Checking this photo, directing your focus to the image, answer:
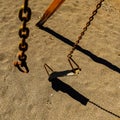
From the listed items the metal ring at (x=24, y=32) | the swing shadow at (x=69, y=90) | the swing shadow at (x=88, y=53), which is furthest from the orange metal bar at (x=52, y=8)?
the metal ring at (x=24, y=32)

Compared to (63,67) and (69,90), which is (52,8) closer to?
(63,67)

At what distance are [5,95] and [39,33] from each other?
2.13 meters

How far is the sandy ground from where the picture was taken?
5509 millimetres

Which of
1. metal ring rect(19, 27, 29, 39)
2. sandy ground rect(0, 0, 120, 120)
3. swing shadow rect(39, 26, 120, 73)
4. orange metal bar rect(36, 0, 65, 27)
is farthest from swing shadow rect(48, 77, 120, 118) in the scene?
metal ring rect(19, 27, 29, 39)

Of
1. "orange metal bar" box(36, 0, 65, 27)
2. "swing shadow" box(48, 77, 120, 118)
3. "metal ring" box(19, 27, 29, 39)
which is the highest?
"metal ring" box(19, 27, 29, 39)

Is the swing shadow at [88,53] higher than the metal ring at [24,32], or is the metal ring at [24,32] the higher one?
the metal ring at [24,32]

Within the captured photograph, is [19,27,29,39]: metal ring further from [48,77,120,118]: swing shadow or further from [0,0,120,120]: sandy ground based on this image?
[48,77,120,118]: swing shadow

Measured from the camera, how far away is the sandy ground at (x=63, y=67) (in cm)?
551

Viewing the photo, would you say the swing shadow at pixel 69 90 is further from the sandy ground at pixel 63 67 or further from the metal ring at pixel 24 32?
the metal ring at pixel 24 32

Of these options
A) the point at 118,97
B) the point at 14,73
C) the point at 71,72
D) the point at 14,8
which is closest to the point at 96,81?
the point at 118,97

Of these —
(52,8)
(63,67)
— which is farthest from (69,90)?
(52,8)

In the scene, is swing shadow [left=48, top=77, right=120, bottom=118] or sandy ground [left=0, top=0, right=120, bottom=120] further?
swing shadow [left=48, top=77, right=120, bottom=118]

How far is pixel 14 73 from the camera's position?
601 centimetres

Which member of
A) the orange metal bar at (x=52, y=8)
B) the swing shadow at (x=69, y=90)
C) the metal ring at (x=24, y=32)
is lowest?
the swing shadow at (x=69, y=90)
